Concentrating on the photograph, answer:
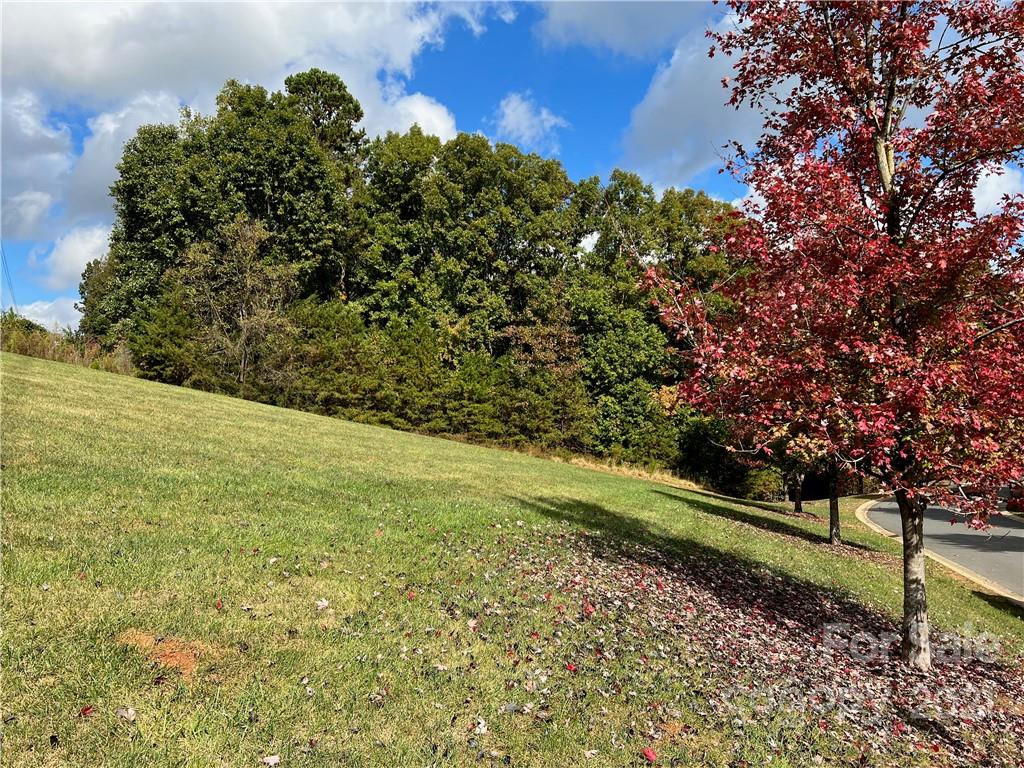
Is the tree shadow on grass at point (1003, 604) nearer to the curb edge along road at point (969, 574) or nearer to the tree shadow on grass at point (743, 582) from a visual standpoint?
the curb edge along road at point (969, 574)

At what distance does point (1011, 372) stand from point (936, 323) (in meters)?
0.87

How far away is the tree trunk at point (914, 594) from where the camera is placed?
6742 mm

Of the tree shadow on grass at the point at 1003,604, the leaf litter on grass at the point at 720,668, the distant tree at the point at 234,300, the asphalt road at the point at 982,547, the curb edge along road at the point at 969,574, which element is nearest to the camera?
the leaf litter on grass at the point at 720,668

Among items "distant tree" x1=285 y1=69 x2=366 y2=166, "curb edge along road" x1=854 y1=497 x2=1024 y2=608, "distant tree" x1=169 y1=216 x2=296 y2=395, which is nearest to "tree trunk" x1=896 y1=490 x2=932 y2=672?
"curb edge along road" x1=854 y1=497 x2=1024 y2=608

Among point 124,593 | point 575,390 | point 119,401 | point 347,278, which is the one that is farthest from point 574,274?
point 124,593

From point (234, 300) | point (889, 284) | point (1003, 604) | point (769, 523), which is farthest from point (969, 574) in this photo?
A: point (234, 300)

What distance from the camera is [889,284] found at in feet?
20.5

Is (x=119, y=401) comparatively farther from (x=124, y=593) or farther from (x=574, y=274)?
(x=574, y=274)

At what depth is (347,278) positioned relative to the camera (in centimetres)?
3881

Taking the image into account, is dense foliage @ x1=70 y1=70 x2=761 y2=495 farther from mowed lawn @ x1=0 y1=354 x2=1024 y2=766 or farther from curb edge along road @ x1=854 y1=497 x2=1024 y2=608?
mowed lawn @ x1=0 y1=354 x2=1024 y2=766

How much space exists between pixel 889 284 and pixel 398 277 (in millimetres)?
32142

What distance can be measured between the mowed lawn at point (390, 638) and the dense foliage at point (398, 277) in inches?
758

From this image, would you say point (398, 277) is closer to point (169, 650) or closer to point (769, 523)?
point (769, 523)

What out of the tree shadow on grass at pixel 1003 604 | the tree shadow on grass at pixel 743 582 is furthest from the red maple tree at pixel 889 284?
the tree shadow on grass at pixel 1003 604
